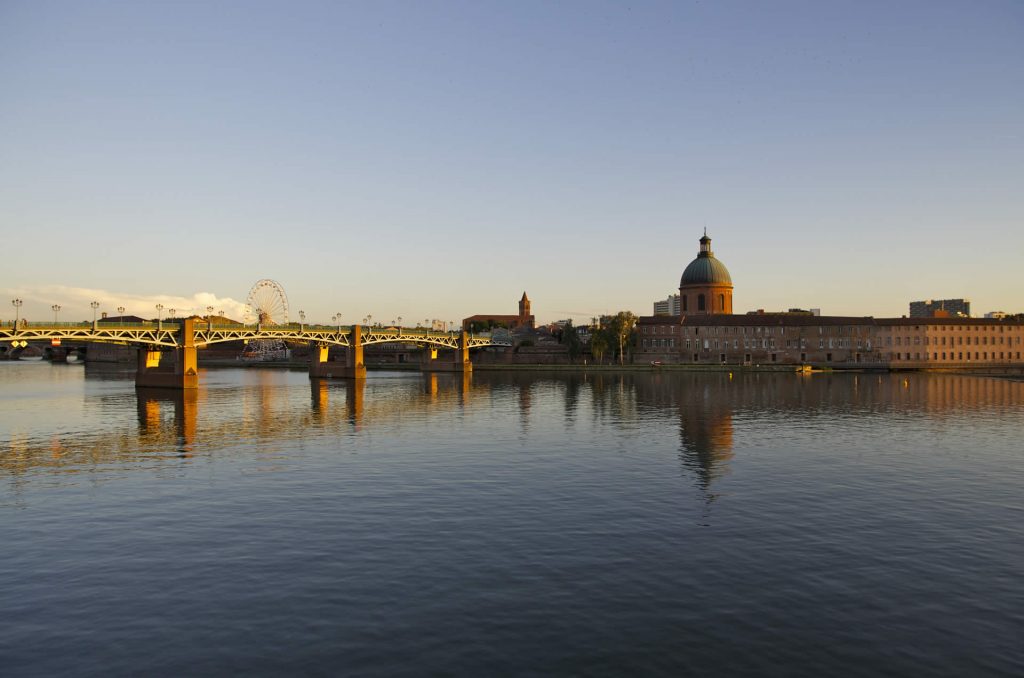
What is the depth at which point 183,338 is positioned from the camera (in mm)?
114188

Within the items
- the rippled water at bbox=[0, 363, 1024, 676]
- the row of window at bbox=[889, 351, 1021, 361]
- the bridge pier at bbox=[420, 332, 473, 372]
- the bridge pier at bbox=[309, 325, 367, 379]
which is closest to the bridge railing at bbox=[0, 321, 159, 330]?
the bridge pier at bbox=[309, 325, 367, 379]

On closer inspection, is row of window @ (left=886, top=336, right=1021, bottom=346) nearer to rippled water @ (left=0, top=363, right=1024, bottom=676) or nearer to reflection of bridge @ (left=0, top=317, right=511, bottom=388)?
reflection of bridge @ (left=0, top=317, right=511, bottom=388)

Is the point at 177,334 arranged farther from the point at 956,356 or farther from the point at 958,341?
the point at 958,341

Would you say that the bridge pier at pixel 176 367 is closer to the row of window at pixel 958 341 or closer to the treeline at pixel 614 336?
the treeline at pixel 614 336

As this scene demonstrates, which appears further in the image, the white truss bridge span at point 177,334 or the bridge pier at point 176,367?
the bridge pier at point 176,367

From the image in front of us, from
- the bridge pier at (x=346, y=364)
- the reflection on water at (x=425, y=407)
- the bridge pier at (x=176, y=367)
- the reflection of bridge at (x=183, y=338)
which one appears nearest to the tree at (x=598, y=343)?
the reflection on water at (x=425, y=407)

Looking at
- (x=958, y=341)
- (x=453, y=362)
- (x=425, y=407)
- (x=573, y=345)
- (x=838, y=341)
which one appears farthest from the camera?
(x=573, y=345)

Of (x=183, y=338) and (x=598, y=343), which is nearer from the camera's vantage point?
(x=183, y=338)

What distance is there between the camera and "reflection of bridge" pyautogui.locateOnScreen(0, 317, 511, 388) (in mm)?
105625

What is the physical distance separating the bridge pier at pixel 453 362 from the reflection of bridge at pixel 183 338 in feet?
67.6

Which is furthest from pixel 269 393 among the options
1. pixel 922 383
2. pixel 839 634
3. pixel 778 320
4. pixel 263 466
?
pixel 778 320

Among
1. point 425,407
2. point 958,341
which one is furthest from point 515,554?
point 958,341

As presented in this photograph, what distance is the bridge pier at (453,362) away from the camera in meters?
182

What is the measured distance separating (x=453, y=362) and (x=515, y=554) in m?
162
